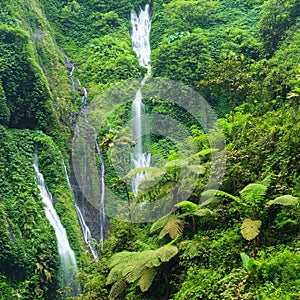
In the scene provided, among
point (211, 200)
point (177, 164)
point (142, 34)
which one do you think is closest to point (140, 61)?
point (142, 34)

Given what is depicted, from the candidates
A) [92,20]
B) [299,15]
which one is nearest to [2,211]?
[299,15]

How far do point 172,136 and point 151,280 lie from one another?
550 inches

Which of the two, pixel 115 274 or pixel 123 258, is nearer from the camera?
pixel 115 274

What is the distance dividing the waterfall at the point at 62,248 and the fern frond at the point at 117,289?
5.48m

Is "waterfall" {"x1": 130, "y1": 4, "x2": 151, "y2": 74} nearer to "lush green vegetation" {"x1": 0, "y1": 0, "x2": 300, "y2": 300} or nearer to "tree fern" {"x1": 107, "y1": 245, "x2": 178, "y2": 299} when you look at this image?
"lush green vegetation" {"x1": 0, "y1": 0, "x2": 300, "y2": 300}

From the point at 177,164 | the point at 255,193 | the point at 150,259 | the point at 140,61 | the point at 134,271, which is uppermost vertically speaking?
the point at 140,61

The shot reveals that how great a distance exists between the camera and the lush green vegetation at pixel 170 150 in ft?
24.4

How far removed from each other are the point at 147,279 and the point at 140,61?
2045 cm

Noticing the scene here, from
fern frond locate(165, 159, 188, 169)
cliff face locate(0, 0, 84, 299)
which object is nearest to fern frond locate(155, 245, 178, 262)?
fern frond locate(165, 159, 188, 169)

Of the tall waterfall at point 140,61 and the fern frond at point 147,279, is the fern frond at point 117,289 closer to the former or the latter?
the fern frond at point 147,279

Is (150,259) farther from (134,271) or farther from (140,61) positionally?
(140,61)

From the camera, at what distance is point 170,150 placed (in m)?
14.7

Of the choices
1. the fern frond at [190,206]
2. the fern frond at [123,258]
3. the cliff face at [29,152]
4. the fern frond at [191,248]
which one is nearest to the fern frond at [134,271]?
the fern frond at [123,258]

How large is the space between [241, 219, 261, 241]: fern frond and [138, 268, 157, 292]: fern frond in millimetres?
1868
